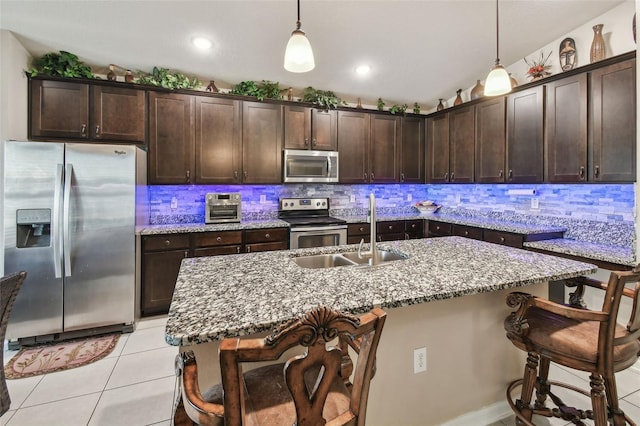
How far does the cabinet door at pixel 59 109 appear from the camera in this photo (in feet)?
9.85

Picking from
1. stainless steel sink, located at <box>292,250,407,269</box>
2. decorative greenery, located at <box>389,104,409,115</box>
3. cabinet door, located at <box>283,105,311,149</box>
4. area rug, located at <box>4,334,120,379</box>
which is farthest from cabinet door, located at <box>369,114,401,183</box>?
area rug, located at <box>4,334,120,379</box>

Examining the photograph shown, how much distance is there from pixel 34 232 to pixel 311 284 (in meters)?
2.78

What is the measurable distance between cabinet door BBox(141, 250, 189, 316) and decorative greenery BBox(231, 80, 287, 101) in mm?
2054

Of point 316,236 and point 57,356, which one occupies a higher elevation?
point 316,236

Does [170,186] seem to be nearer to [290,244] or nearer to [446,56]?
[290,244]

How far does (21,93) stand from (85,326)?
2258 mm

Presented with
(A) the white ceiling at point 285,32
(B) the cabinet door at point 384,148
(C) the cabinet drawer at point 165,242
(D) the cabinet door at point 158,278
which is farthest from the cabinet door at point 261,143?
(B) the cabinet door at point 384,148

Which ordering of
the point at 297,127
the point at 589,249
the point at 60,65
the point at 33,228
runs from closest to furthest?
the point at 33,228 → the point at 589,249 → the point at 60,65 → the point at 297,127

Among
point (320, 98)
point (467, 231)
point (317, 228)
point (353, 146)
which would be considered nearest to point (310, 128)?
point (320, 98)

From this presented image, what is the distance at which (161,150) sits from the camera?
3.48 meters

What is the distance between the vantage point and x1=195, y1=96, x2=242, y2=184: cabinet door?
3645 millimetres

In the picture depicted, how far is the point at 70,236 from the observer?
9.00 ft

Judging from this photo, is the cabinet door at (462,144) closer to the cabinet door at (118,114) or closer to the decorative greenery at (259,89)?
the decorative greenery at (259,89)

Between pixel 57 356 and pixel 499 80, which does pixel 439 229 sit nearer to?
pixel 499 80
